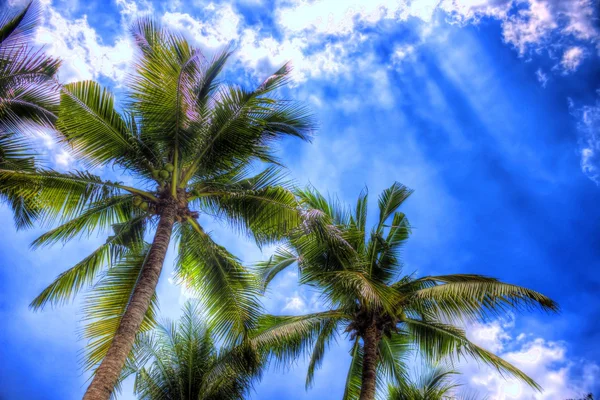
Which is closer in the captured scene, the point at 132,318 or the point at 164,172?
the point at 132,318

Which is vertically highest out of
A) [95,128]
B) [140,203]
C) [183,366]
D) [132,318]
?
[95,128]

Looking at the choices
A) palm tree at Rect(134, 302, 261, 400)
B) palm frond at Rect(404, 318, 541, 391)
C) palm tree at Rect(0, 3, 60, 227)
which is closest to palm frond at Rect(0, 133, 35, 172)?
palm tree at Rect(0, 3, 60, 227)

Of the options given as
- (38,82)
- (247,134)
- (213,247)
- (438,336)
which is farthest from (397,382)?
(38,82)

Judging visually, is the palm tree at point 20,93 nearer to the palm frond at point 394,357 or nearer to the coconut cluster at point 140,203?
the coconut cluster at point 140,203

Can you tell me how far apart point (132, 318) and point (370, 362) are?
18.8 ft

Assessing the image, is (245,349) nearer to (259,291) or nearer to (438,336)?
(259,291)

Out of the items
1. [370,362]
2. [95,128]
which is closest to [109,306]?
[95,128]

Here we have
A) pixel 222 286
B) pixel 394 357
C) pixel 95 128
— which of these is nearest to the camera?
pixel 95 128

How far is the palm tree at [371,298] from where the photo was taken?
32.7 feet

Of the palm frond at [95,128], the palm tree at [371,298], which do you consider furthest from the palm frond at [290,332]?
the palm frond at [95,128]

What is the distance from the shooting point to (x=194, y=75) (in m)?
10.6

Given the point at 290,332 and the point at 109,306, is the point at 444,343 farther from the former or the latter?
the point at 109,306

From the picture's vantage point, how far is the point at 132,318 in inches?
323

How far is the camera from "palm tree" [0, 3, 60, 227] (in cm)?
974
